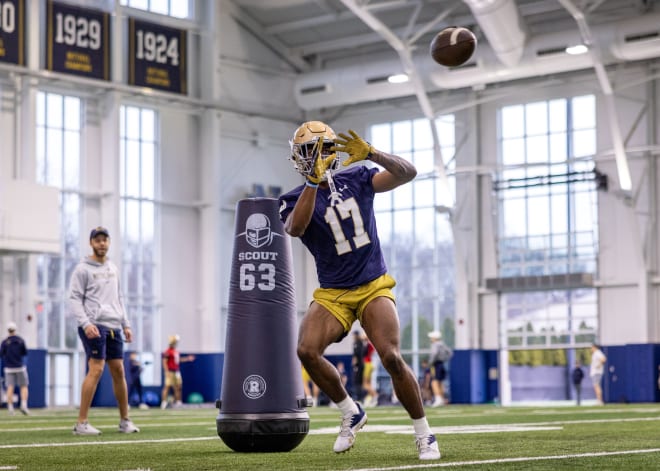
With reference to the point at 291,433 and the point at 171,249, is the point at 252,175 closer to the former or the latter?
the point at 171,249

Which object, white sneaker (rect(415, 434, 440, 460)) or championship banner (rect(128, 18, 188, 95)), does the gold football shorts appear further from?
championship banner (rect(128, 18, 188, 95))

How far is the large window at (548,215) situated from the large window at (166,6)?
8956 millimetres

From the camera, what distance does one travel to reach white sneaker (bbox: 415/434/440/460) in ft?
21.5

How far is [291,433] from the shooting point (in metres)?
7.73

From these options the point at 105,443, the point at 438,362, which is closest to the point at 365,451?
the point at 105,443

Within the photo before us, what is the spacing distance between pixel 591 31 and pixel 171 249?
12.4 m

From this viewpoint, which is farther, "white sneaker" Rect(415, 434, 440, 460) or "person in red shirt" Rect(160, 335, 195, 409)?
"person in red shirt" Rect(160, 335, 195, 409)

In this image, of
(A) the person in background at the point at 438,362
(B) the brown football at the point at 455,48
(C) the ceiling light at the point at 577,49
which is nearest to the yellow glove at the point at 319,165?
(B) the brown football at the point at 455,48

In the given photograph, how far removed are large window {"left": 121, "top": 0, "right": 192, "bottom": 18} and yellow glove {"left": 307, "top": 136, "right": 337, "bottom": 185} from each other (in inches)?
1015

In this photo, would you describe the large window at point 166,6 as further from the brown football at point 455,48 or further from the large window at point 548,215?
the brown football at point 455,48

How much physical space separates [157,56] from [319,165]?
25.8 meters

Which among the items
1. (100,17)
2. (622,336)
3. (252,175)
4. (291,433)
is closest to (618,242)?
(622,336)

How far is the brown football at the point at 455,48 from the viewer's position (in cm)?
1185

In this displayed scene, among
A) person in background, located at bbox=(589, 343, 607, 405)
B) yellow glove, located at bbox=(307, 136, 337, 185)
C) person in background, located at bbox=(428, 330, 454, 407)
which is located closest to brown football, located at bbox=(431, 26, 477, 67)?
yellow glove, located at bbox=(307, 136, 337, 185)
